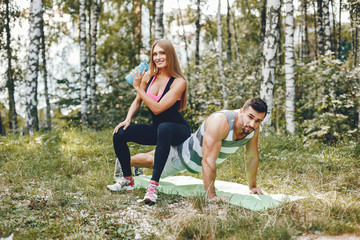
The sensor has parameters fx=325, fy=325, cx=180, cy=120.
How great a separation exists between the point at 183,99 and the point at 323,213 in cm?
199

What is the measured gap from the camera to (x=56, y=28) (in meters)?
18.2

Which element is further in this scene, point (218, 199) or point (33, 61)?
point (33, 61)

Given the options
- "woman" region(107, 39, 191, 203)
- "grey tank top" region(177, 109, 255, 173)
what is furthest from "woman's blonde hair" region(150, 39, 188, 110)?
"grey tank top" region(177, 109, 255, 173)

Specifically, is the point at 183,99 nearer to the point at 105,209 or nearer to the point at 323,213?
the point at 105,209

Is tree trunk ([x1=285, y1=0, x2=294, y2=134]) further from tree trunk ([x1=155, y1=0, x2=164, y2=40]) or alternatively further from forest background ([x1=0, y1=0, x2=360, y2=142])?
tree trunk ([x1=155, y1=0, x2=164, y2=40])

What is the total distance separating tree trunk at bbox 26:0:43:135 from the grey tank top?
604 cm

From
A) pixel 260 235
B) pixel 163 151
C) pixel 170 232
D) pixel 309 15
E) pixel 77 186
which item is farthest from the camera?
pixel 309 15

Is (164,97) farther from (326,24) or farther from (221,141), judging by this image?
(326,24)

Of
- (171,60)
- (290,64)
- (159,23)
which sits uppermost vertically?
(159,23)

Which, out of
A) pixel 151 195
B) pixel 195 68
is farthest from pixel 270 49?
pixel 195 68

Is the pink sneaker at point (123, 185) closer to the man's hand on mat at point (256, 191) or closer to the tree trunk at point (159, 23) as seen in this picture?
the man's hand on mat at point (256, 191)

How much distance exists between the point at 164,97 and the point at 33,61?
636cm

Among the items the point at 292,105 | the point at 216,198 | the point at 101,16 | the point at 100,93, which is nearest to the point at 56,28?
the point at 101,16

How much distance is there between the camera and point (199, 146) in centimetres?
370
